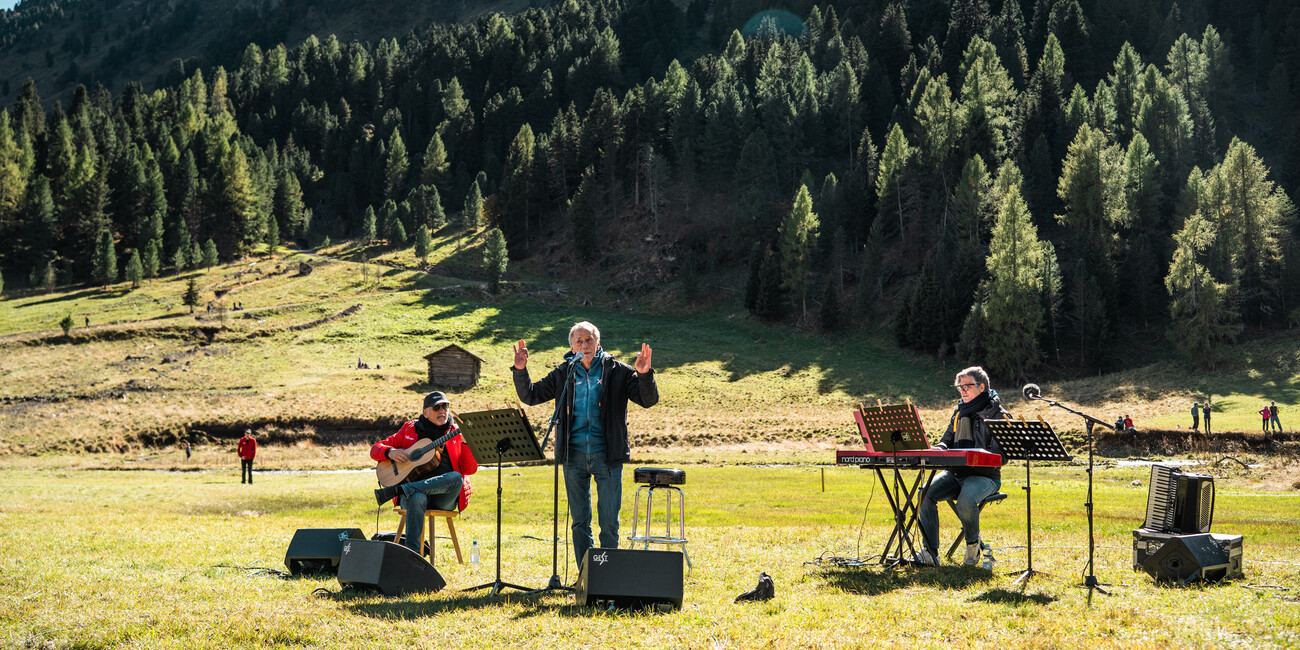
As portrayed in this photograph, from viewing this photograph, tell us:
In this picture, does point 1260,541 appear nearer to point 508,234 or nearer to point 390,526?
point 390,526

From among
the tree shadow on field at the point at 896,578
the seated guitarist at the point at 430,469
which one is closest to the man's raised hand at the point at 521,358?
the seated guitarist at the point at 430,469

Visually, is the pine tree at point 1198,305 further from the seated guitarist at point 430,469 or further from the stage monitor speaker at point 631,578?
the stage monitor speaker at point 631,578

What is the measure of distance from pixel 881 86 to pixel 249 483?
102m

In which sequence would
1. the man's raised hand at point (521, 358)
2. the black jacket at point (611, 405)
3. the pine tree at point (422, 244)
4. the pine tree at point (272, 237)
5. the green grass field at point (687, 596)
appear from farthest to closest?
the pine tree at point (272, 237), the pine tree at point (422, 244), the black jacket at point (611, 405), the man's raised hand at point (521, 358), the green grass field at point (687, 596)

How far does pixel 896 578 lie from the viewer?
11.0m

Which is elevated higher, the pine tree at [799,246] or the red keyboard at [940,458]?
the pine tree at [799,246]

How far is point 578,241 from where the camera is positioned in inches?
4345

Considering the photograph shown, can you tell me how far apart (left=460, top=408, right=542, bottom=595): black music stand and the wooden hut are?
57693 millimetres

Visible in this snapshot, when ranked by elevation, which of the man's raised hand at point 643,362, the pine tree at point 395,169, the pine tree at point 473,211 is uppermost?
the pine tree at point 395,169

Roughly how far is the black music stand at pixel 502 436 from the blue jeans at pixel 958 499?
575 cm

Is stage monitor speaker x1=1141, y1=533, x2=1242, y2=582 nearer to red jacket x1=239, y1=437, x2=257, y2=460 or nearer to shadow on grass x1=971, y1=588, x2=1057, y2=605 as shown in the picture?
shadow on grass x1=971, y1=588, x2=1057, y2=605

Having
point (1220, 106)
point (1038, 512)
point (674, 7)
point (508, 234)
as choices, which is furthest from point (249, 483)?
point (674, 7)

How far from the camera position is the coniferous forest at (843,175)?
73312mm

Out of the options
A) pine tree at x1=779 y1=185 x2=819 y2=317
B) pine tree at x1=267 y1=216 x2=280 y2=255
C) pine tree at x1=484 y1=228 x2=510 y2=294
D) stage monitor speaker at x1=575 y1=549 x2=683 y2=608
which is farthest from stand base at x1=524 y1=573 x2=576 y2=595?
pine tree at x1=267 y1=216 x2=280 y2=255
